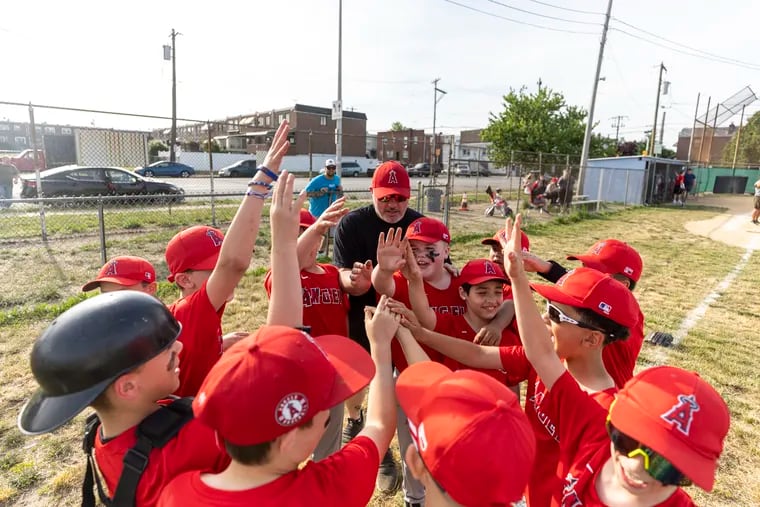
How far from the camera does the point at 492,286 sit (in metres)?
2.62

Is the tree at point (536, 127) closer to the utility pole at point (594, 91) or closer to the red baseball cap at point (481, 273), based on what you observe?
the utility pole at point (594, 91)

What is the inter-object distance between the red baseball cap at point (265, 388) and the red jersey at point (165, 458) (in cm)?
27

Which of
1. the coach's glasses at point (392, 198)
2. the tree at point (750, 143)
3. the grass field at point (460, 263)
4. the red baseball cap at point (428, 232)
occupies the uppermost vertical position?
the tree at point (750, 143)

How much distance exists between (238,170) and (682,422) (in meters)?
35.2

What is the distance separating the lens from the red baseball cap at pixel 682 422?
1143 mm

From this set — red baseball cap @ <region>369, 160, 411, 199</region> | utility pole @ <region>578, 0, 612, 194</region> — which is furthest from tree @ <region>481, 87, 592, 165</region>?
red baseball cap @ <region>369, 160, 411, 199</region>

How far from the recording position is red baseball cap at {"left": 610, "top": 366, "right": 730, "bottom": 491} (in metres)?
1.14

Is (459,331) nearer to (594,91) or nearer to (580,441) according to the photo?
(580,441)

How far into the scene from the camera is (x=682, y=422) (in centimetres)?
117

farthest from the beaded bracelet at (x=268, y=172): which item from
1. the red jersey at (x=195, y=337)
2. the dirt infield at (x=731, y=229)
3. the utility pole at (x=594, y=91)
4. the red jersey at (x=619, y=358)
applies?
the utility pole at (x=594, y=91)

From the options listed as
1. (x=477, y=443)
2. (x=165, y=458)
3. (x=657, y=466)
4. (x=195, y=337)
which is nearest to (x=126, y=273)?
(x=195, y=337)

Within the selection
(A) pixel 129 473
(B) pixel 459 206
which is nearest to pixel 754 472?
(A) pixel 129 473

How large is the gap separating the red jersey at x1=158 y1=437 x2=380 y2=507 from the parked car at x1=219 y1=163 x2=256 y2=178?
1312 inches

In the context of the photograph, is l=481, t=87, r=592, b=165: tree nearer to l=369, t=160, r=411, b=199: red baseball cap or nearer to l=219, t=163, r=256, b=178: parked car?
l=219, t=163, r=256, b=178: parked car
